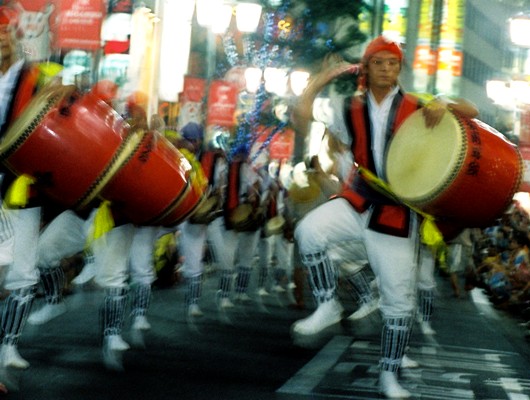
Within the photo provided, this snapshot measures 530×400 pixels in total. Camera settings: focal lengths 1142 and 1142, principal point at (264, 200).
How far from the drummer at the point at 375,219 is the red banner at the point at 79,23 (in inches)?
262

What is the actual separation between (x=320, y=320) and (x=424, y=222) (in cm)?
87

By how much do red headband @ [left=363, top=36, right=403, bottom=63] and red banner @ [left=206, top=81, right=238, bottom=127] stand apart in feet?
60.3

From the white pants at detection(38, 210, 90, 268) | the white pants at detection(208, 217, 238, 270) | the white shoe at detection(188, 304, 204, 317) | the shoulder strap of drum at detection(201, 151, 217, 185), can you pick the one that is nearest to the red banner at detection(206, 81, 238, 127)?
the white pants at detection(208, 217, 238, 270)

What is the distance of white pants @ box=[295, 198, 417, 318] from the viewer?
680 cm

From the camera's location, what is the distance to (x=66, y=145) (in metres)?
6.54

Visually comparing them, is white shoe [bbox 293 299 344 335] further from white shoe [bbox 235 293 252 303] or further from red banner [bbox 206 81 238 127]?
red banner [bbox 206 81 238 127]

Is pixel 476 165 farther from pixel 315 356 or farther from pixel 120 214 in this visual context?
pixel 315 356

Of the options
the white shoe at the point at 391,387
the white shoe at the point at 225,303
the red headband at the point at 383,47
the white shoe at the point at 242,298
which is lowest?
the white shoe at the point at 242,298

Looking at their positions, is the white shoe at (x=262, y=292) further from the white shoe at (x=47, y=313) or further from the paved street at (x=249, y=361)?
the white shoe at (x=47, y=313)

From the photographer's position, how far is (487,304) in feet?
53.8

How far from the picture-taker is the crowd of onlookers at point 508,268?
534 inches

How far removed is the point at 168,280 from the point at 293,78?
12.6 metres

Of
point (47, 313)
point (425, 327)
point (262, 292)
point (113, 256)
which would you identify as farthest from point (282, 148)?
point (113, 256)

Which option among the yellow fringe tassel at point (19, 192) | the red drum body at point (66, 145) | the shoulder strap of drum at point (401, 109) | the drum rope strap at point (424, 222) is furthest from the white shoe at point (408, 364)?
the yellow fringe tassel at point (19, 192)
